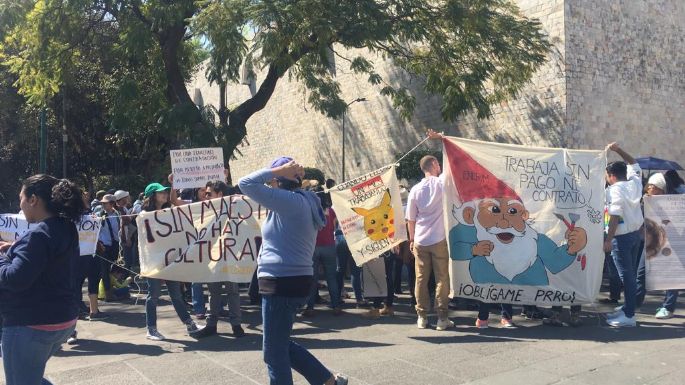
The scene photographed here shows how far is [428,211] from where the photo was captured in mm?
6906

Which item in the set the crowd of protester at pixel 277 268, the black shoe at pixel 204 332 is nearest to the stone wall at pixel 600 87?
the crowd of protester at pixel 277 268

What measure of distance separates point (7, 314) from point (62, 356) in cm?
333

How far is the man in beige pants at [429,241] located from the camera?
22.6 feet

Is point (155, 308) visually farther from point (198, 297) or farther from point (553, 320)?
point (553, 320)

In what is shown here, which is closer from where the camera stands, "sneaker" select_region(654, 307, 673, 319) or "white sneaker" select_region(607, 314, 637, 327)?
"white sneaker" select_region(607, 314, 637, 327)

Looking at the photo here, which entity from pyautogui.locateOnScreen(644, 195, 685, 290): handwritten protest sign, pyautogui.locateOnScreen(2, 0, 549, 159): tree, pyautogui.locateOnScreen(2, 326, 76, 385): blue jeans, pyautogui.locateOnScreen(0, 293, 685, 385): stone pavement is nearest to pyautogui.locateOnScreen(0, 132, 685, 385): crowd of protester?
pyautogui.locateOnScreen(2, 326, 76, 385): blue jeans

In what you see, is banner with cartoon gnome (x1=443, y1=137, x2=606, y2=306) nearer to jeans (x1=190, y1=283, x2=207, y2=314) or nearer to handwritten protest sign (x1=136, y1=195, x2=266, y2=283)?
handwritten protest sign (x1=136, y1=195, x2=266, y2=283)

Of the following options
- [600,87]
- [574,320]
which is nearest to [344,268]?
[574,320]

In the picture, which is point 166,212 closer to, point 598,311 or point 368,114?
point 598,311

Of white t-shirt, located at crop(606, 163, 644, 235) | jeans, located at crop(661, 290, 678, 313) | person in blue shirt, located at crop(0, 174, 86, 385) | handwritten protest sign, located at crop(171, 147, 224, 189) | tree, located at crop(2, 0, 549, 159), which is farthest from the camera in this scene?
tree, located at crop(2, 0, 549, 159)

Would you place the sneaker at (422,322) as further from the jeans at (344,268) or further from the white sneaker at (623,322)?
the white sneaker at (623,322)

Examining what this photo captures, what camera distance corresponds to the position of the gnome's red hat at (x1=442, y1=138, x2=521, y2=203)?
275 inches

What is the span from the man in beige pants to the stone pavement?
0.31 metres

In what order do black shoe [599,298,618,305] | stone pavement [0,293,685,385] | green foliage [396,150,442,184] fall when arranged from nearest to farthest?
1. stone pavement [0,293,685,385]
2. black shoe [599,298,618,305]
3. green foliage [396,150,442,184]
